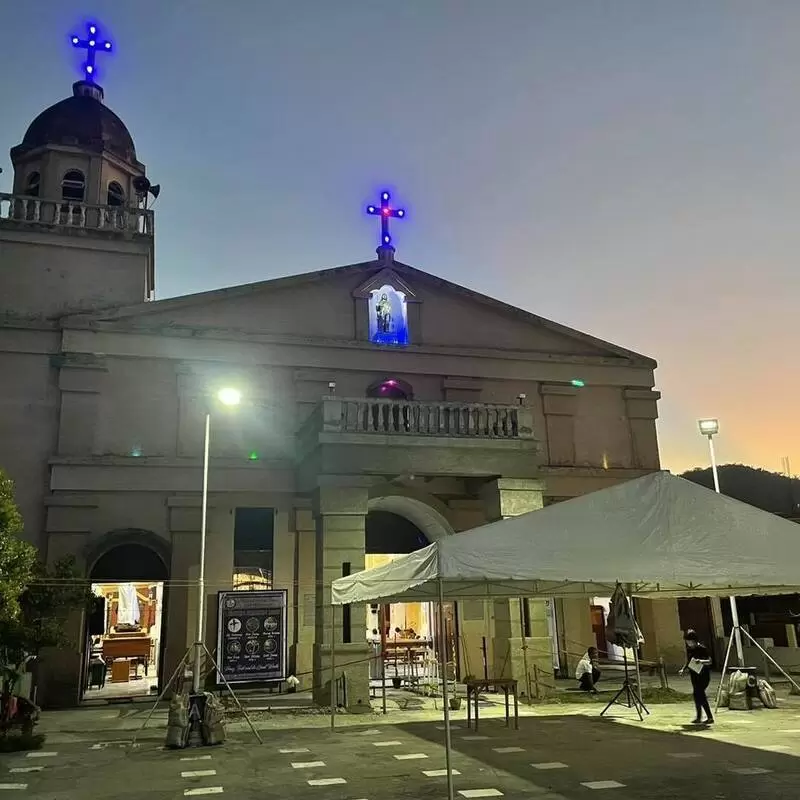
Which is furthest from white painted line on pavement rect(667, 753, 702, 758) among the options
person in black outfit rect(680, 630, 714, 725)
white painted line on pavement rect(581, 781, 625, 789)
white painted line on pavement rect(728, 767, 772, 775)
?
person in black outfit rect(680, 630, 714, 725)

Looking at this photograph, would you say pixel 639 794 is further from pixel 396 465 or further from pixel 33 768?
pixel 396 465

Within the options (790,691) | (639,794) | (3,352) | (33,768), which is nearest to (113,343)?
(3,352)

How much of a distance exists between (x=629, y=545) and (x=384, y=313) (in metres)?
14.8

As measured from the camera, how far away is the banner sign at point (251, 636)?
59.4 feet

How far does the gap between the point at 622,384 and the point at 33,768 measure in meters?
20.1

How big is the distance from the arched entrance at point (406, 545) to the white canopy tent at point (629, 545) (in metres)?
11.0

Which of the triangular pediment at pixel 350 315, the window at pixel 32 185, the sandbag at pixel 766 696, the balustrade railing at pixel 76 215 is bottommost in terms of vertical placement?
the sandbag at pixel 766 696

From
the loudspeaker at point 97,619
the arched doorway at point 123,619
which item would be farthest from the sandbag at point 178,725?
the loudspeaker at point 97,619

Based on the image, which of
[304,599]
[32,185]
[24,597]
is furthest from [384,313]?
[24,597]

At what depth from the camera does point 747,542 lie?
10.3 metres

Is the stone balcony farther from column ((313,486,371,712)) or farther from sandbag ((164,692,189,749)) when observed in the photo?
sandbag ((164,692,189,749))

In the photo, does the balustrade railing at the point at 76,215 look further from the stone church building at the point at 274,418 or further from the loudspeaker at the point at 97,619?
the loudspeaker at the point at 97,619

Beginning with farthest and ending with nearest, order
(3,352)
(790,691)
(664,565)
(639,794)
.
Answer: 1. (3,352)
2. (790,691)
3. (664,565)
4. (639,794)

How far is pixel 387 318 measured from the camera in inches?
937
